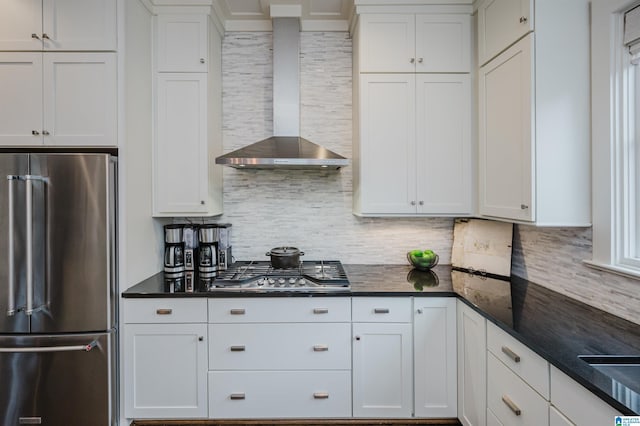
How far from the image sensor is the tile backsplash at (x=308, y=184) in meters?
2.76

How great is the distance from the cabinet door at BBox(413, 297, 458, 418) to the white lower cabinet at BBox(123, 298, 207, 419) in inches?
49.6

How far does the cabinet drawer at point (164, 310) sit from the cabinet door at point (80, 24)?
1489mm

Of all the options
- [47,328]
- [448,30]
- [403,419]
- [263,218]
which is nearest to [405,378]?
[403,419]

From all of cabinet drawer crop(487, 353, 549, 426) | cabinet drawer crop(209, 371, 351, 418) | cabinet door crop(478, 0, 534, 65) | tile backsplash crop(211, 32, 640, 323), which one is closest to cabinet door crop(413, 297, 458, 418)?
cabinet drawer crop(487, 353, 549, 426)

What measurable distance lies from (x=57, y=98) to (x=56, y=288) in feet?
3.54

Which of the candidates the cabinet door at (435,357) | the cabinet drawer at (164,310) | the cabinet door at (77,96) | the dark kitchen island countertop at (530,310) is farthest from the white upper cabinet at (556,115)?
the cabinet door at (77,96)

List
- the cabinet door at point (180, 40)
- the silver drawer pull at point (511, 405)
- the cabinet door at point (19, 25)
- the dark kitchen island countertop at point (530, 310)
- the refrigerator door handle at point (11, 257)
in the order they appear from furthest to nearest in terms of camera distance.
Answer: the cabinet door at point (180, 40) → the cabinet door at point (19, 25) → the refrigerator door handle at point (11, 257) → the silver drawer pull at point (511, 405) → the dark kitchen island countertop at point (530, 310)

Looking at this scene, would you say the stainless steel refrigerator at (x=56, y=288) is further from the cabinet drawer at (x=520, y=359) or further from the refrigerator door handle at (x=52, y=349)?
the cabinet drawer at (x=520, y=359)

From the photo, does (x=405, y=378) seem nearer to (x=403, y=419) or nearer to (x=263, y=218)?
(x=403, y=419)

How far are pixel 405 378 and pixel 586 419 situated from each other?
1.10 meters

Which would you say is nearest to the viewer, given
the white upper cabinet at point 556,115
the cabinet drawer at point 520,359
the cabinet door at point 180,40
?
the cabinet drawer at point 520,359

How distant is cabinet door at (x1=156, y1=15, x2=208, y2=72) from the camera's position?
7.77 feet

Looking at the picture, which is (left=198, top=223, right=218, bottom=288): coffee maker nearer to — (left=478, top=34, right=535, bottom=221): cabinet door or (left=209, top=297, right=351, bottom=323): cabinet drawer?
(left=209, top=297, right=351, bottom=323): cabinet drawer

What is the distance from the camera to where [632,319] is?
1.55 m
